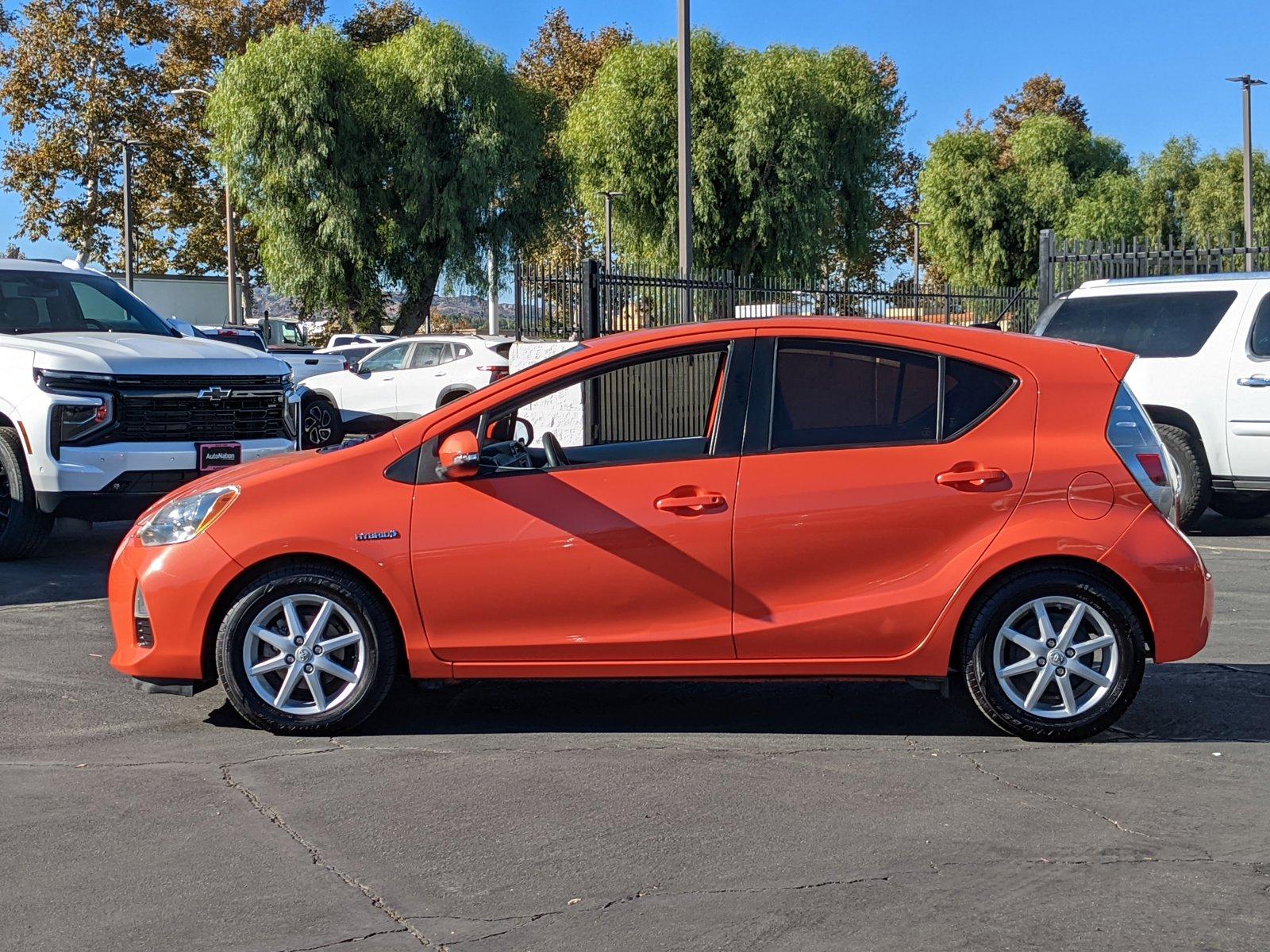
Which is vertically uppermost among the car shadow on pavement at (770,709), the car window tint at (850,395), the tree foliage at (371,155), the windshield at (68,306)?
the tree foliage at (371,155)

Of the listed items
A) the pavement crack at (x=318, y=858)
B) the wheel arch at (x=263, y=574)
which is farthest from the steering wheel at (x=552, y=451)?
the pavement crack at (x=318, y=858)

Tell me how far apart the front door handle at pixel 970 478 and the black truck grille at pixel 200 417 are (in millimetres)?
6034

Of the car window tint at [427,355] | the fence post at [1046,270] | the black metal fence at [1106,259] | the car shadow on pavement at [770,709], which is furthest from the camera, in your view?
the car window tint at [427,355]

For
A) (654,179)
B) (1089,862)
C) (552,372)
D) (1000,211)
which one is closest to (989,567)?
(1089,862)

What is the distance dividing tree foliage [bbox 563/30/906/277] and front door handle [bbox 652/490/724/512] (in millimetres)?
35515

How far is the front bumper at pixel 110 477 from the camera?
9.65 m

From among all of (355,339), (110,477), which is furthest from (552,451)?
(355,339)

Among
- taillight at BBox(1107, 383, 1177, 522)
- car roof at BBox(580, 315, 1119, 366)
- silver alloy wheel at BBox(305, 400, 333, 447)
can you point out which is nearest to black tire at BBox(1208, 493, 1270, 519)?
taillight at BBox(1107, 383, 1177, 522)

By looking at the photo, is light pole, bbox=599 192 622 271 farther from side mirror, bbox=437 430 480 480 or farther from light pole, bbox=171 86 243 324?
side mirror, bbox=437 430 480 480

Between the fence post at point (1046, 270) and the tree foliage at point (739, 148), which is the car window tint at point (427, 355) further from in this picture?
the tree foliage at point (739, 148)

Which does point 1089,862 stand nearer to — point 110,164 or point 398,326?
point 398,326

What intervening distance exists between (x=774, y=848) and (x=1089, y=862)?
920 mm

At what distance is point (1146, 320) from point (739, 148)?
2939 centimetres

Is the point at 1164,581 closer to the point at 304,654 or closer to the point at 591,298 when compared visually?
the point at 304,654
